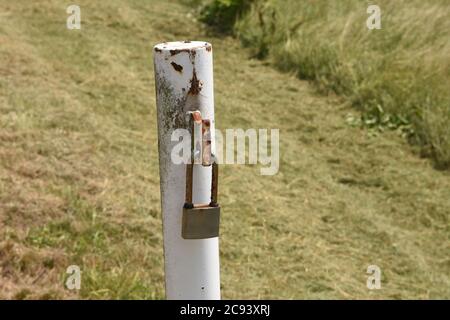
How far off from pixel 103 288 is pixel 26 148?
4.64ft

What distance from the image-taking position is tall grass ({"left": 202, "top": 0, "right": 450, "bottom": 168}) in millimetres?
5758

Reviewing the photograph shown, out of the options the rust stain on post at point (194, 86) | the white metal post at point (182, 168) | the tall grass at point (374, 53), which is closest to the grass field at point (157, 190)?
the tall grass at point (374, 53)

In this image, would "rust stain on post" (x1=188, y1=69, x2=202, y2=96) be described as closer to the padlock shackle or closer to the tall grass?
the padlock shackle

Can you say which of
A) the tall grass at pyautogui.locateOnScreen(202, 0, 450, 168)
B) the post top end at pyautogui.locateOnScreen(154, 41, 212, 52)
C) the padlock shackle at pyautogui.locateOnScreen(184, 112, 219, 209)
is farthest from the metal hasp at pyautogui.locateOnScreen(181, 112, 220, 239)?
the tall grass at pyautogui.locateOnScreen(202, 0, 450, 168)

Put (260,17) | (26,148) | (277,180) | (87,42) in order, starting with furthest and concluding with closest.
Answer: (260,17) → (87,42) → (277,180) → (26,148)

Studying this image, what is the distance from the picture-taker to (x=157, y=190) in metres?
4.24

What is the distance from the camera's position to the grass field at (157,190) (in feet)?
11.5

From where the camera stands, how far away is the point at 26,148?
13.9 ft

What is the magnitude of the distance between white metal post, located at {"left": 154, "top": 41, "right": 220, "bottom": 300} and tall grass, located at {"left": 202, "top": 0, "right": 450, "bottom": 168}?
4.15 metres

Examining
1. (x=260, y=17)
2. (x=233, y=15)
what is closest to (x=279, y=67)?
(x=260, y=17)

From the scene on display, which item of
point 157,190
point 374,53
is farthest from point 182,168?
point 374,53

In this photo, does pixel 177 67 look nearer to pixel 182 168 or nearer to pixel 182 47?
pixel 182 47

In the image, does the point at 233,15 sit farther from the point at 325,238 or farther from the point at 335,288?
the point at 335,288

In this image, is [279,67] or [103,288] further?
[279,67]
